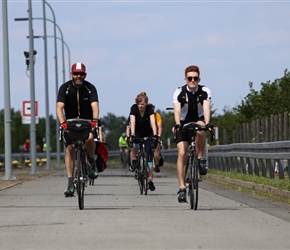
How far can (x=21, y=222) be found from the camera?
12.8 metres

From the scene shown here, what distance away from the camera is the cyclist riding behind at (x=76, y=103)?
1534 cm

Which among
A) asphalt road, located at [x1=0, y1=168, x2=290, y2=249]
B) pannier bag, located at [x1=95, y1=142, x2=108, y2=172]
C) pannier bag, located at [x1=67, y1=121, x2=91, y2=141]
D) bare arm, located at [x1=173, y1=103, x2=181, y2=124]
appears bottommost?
asphalt road, located at [x1=0, y1=168, x2=290, y2=249]

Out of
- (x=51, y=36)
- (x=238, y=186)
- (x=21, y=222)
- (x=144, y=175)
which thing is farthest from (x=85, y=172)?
(x=51, y=36)

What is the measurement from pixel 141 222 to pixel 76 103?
133 inches

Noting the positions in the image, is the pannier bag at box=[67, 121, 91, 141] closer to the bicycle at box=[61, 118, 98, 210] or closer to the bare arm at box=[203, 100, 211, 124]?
the bicycle at box=[61, 118, 98, 210]

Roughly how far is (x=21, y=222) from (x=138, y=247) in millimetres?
3206

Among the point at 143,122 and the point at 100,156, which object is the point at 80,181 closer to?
the point at 100,156

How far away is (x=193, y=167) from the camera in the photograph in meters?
14.9

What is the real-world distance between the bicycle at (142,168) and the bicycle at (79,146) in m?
3.85

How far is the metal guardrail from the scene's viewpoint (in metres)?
20.9

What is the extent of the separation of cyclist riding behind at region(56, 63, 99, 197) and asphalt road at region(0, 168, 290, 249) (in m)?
0.66

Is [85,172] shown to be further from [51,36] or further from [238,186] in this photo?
[51,36]

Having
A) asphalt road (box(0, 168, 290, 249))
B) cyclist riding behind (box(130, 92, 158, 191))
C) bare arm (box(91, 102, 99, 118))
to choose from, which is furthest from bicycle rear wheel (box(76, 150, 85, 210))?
cyclist riding behind (box(130, 92, 158, 191))

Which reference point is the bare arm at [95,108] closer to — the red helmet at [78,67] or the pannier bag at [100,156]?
the red helmet at [78,67]
